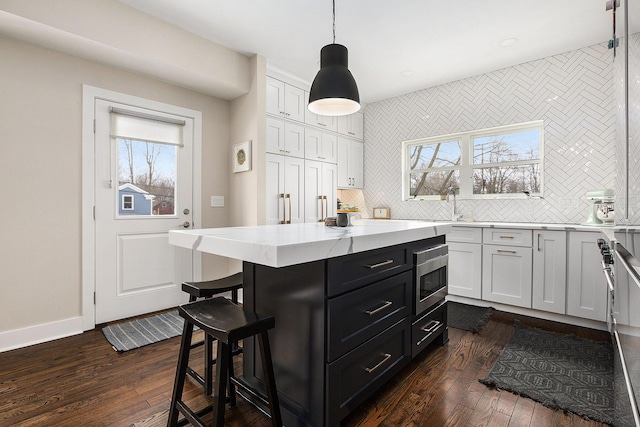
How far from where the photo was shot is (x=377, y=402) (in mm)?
1760

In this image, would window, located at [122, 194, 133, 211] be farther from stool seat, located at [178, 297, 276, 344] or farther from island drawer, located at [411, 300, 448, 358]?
island drawer, located at [411, 300, 448, 358]

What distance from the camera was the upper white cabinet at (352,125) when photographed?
184 inches

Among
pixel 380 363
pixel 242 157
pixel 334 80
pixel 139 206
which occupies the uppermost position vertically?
pixel 334 80

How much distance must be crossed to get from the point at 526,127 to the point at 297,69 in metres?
2.85

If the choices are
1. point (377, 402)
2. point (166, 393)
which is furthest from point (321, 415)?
point (166, 393)

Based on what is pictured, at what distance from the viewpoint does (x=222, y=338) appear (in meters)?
1.21

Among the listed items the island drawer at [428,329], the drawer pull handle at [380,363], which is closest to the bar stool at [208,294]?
the drawer pull handle at [380,363]

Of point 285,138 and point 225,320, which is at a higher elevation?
point 285,138

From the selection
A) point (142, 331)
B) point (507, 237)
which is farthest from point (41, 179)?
point (507, 237)

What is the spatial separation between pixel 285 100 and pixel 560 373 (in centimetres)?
366

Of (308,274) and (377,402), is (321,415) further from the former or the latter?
(308,274)

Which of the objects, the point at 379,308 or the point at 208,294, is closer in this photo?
the point at 379,308

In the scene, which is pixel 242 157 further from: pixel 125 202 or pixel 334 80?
pixel 334 80

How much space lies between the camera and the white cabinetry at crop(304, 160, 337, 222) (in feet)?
13.6
